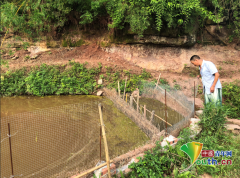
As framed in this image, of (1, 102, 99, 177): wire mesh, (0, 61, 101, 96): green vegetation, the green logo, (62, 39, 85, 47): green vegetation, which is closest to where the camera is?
the green logo

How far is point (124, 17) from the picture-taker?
8.34 m

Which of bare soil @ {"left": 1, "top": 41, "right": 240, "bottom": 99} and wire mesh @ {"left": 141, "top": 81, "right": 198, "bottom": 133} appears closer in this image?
wire mesh @ {"left": 141, "top": 81, "right": 198, "bottom": 133}

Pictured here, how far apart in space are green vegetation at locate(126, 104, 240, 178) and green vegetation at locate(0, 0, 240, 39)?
17.0ft

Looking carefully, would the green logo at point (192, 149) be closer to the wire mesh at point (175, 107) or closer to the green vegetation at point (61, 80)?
the wire mesh at point (175, 107)

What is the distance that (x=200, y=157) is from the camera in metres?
2.93

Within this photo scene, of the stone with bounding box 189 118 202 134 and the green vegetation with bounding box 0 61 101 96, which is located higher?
the green vegetation with bounding box 0 61 101 96

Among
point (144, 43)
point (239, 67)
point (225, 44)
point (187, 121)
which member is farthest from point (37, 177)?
point (225, 44)

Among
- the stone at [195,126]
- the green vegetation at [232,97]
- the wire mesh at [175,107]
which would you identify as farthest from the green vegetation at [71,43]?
the stone at [195,126]

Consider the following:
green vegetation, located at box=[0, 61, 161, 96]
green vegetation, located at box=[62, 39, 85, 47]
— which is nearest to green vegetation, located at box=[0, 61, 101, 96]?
green vegetation, located at box=[0, 61, 161, 96]

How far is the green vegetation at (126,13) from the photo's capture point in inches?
288

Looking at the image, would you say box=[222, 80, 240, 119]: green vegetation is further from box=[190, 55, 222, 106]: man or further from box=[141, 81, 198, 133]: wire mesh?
box=[190, 55, 222, 106]: man

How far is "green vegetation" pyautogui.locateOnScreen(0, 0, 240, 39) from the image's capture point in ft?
24.0

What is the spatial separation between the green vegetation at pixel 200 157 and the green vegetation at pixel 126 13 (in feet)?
17.0

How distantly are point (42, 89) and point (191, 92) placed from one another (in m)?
6.14
